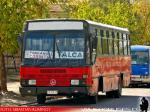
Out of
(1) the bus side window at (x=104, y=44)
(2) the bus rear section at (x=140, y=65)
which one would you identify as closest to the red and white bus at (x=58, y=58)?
(1) the bus side window at (x=104, y=44)

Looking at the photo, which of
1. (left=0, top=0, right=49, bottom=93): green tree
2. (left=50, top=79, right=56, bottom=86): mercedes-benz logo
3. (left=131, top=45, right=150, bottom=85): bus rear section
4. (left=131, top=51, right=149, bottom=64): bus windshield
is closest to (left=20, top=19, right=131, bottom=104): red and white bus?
(left=50, top=79, right=56, bottom=86): mercedes-benz logo

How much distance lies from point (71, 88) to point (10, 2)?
18.7ft

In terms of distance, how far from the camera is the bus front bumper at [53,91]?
23.5 meters

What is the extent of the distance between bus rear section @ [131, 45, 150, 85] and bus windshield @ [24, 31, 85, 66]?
19219 millimetres

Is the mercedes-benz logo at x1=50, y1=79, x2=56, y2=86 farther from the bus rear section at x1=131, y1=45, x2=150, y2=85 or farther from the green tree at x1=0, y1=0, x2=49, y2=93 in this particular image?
the bus rear section at x1=131, y1=45, x2=150, y2=85

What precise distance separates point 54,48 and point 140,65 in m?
19.8

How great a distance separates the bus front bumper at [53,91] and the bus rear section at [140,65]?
1942 centimetres

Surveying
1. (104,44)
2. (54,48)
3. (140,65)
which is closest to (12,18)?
(104,44)

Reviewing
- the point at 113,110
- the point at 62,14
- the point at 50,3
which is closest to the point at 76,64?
the point at 113,110

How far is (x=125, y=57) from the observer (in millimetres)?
31641

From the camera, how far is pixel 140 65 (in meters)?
42.8

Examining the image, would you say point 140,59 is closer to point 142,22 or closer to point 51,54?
point 51,54

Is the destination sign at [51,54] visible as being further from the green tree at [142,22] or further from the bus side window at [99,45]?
the green tree at [142,22]

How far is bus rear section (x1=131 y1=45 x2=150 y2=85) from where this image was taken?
42.6 metres
